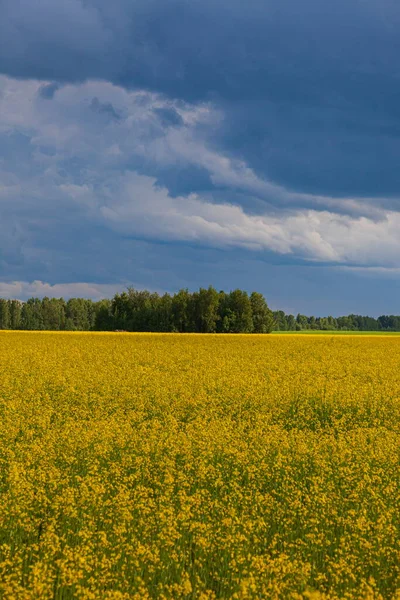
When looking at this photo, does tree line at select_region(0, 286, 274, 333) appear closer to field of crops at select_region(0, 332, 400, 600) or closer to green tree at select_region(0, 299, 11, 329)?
green tree at select_region(0, 299, 11, 329)

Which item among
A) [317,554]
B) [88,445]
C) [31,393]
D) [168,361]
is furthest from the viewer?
[168,361]

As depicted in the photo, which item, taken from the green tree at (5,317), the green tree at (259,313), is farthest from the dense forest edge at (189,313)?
the green tree at (5,317)

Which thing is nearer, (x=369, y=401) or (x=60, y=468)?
(x=60, y=468)

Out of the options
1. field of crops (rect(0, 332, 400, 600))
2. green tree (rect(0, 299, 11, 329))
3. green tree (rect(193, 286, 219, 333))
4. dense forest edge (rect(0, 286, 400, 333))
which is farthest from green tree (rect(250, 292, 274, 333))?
→ green tree (rect(0, 299, 11, 329))

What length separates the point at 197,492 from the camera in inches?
337

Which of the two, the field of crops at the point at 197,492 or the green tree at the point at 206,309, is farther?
the green tree at the point at 206,309

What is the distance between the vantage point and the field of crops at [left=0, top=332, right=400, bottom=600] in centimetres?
648

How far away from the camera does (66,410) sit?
16.0m

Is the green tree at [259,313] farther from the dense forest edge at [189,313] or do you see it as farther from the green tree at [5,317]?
the green tree at [5,317]

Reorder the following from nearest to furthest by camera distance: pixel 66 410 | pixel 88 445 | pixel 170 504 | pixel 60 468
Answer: pixel 170 504 → pixel 60 468 → pixel 88 445 → pixel 66 410

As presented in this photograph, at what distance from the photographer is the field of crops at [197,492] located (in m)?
6.48

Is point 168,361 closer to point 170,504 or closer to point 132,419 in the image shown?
point 132,419

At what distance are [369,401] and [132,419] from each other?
8.95m

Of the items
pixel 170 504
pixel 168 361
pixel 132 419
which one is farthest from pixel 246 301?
pixel 170 504
